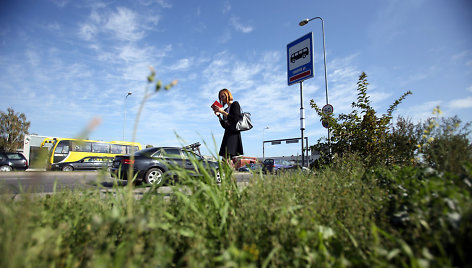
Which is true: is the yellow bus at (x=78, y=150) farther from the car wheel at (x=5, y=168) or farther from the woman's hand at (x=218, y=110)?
the woman's hand at (x=218, y=110)

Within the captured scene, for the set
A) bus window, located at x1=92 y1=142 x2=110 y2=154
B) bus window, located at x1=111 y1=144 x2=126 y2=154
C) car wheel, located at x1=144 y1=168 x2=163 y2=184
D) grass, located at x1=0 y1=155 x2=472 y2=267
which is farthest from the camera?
bus window, located at x1=111 y1=144 x2=126 y2=154

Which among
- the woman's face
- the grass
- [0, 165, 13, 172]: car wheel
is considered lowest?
[0, 165, 13, 172]: car wheel

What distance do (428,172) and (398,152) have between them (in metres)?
2.80

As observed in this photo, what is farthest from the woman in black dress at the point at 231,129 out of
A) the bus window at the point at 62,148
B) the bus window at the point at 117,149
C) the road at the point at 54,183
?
the bus window at the point at 117,149

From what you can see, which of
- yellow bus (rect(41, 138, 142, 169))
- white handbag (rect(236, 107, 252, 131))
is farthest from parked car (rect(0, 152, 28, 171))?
white handbag (rect(236, 107, 252, 131))

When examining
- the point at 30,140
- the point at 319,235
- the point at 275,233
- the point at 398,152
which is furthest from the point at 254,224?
the point at 30,140

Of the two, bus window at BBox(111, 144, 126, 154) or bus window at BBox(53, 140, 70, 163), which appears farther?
bus window at BBox(111, 144, 126, 154)

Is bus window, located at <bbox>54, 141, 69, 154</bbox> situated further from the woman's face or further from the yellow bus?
the woman's face

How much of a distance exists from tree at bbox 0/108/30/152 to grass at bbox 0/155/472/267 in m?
44.9

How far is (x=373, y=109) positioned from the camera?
4.88 m

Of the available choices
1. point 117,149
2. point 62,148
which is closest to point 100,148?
point 117,149

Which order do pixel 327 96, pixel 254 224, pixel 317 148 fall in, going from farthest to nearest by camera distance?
pixel 327 96
pixel 317 148
pixel 254 224

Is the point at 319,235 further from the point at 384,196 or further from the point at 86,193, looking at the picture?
the point at 86,193

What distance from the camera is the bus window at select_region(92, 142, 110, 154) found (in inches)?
835
